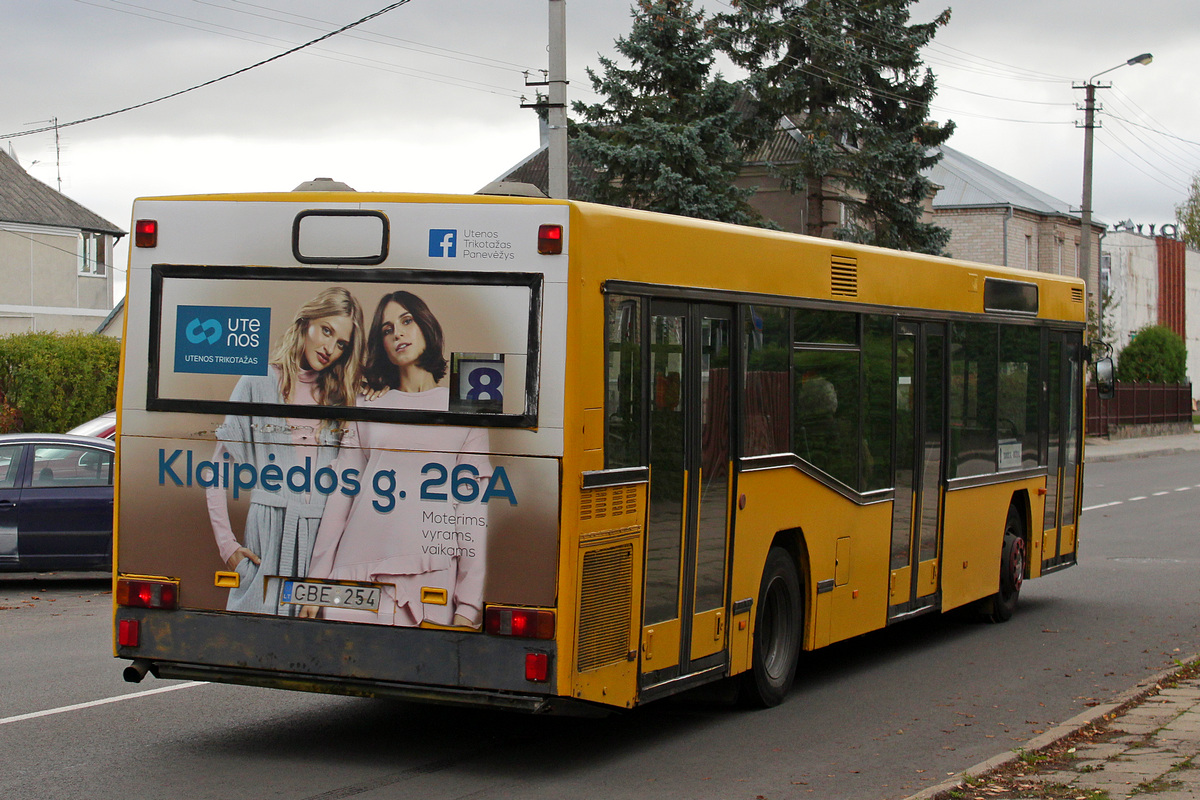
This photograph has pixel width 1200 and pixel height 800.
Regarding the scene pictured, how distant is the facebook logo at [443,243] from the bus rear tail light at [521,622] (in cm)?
166

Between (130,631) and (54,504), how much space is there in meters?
7.09

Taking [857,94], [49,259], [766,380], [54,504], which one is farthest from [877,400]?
[49,259]

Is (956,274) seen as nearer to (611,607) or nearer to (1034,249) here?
(611,607)

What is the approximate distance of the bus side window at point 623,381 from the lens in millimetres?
6969

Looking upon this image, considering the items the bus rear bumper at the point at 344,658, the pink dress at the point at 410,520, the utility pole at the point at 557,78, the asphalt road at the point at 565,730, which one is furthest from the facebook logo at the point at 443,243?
the utility pole at the point at 557,78

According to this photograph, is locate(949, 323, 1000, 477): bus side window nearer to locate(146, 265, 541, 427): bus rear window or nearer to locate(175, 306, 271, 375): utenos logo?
locate(146, 265, 541, 427): bus rear window

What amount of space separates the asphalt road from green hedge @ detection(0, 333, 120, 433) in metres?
17.4

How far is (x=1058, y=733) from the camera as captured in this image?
25.2 feet

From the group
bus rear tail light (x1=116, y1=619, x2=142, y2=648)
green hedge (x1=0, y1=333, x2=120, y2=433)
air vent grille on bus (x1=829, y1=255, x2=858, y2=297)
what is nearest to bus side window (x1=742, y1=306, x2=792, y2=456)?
air vent grille on bus (x1=829, y1=255, x2=858, y2=297)

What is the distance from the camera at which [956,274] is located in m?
11.5

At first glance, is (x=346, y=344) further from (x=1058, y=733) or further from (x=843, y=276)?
(x=1058, y=733)

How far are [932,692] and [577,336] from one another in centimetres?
422

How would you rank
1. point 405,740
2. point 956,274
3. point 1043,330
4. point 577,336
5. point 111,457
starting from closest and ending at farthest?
1. point 577,336
2. point 405,740
3. point 956,274
4. point 1043,330
5. point 111,457

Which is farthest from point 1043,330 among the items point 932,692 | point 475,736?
point 475,736
